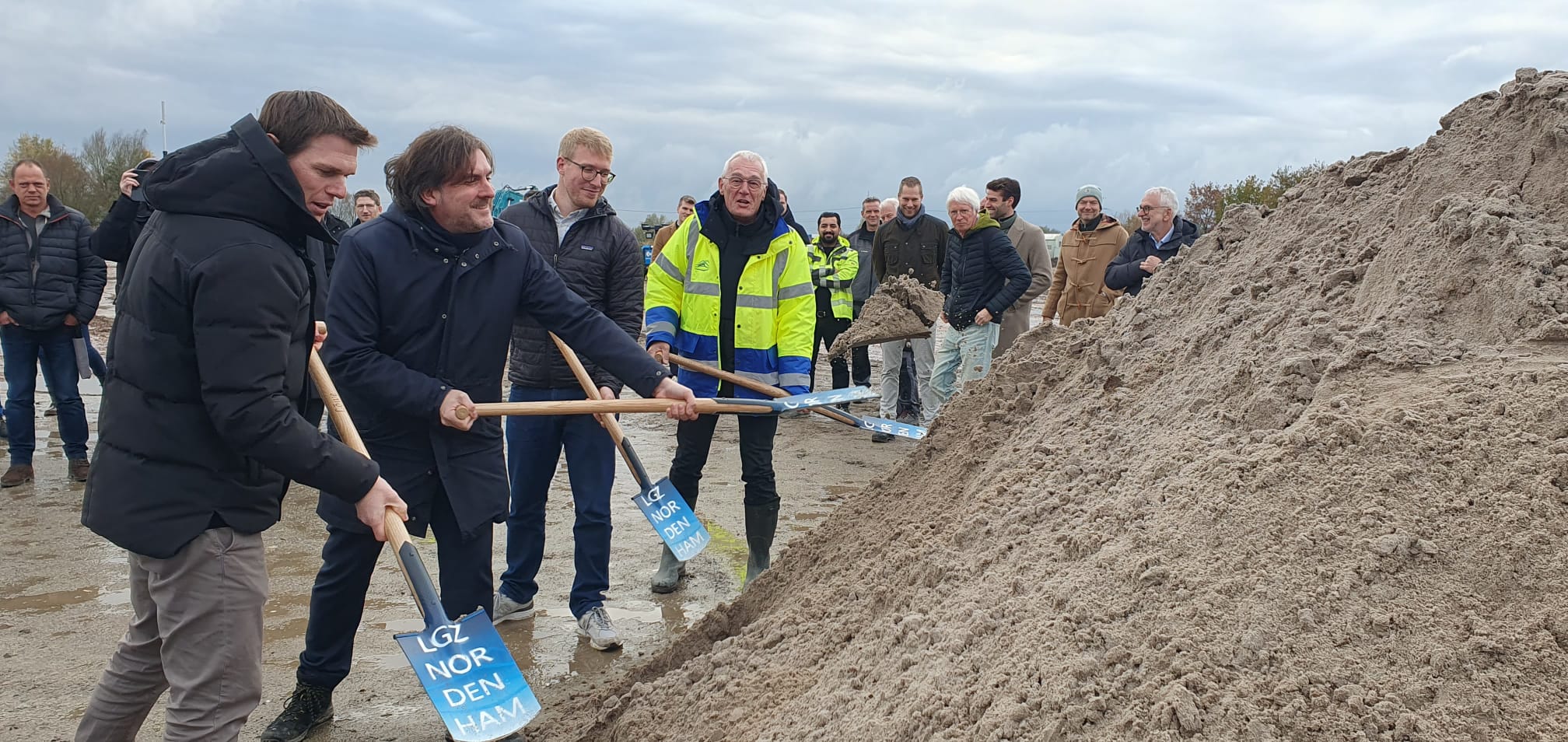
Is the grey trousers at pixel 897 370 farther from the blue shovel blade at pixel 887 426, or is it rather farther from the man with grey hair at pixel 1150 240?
the blue shovel blade at pixel 887 426

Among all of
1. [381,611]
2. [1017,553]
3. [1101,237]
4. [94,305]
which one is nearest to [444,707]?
[1017,553]

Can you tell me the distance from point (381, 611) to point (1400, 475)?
3935 millimetres

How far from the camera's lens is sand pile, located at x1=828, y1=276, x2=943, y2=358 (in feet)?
26.8

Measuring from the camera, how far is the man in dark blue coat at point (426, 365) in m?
3.17

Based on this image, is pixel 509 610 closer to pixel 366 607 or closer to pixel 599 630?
pixel 599 630

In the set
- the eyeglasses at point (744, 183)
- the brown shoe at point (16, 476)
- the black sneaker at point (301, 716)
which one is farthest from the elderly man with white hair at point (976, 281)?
the brown shoe at point (16, 476)

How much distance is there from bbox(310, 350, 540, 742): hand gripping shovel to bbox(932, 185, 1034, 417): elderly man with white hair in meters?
4.80

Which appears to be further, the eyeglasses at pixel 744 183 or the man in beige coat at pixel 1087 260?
the man in beige coat at pixel 1087 260

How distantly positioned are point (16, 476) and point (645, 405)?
5.35m

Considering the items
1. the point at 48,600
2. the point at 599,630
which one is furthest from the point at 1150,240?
the point at 48,600

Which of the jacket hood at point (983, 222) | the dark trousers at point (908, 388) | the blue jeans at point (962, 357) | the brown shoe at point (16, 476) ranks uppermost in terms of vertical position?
the jacket hood at point (983, 222)

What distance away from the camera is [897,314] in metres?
8.15

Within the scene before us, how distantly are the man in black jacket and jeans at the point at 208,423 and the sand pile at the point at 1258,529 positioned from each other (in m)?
1.10

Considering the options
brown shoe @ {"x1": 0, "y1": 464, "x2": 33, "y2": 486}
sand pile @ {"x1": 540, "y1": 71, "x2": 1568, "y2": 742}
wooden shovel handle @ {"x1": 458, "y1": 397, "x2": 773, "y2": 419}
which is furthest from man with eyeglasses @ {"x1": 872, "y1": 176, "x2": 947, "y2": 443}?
brown shoe @ {"x1": 0, "y1": 464, "x2": 33, "y2": 486}
